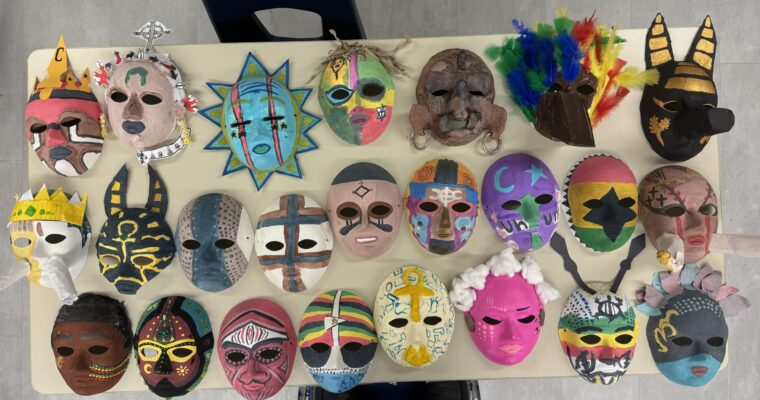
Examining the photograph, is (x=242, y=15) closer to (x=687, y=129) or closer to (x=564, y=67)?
(x=564, y=67)

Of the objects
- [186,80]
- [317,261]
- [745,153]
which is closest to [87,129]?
[186,80]

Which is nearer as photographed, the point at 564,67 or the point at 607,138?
the point at 564,67

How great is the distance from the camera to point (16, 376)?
2225mm

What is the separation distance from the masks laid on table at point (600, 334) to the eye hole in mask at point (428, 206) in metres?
0.51

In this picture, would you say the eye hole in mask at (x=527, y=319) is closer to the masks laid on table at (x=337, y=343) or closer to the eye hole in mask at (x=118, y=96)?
the masks laid on table at (x=337, y=343)

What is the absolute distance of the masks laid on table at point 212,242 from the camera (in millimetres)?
1421

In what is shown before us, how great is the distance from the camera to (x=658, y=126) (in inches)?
56.8

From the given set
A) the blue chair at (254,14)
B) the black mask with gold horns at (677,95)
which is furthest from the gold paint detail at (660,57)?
the blue chair at (254,14)

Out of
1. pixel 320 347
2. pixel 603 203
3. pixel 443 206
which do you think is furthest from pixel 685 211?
pixel 320 347

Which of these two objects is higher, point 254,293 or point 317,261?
point 317,261

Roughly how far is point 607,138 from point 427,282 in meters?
0.72

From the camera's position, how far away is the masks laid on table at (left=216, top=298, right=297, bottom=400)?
1.36 m

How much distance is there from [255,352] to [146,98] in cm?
78

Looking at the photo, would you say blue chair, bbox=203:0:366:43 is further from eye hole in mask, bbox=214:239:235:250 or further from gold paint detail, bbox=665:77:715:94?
gold paint detail, bbox=665:77:715:94
